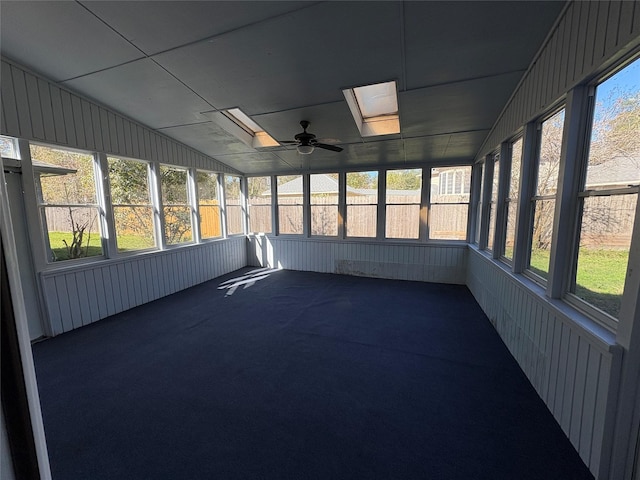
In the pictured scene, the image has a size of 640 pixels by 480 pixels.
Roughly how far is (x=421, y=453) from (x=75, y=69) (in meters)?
4.76

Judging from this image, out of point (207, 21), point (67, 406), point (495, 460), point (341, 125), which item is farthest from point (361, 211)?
point (67, 406)

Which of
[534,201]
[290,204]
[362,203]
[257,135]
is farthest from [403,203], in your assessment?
[257,135]

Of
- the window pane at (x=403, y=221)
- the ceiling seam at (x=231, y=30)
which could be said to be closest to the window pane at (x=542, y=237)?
the ceiling seam at (x=231, y=30)

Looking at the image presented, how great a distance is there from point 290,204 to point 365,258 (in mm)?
2241

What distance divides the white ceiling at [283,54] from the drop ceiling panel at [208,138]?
0.32m

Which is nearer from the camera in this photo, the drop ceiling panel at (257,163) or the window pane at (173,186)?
the window pane at (173,186)

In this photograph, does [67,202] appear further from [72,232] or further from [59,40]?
[59,40]

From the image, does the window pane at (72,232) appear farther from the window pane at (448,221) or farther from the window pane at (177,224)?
the window pane at (448,221)

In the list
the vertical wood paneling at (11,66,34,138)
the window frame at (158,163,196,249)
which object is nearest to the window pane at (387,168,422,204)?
the window frame at (158,163,196,249)

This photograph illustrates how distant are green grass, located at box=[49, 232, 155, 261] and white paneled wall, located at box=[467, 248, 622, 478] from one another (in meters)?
5.25

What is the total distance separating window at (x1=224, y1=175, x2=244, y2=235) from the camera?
6461 mm

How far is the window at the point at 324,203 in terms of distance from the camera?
6.24 meters

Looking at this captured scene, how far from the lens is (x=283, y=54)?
2.59 metres

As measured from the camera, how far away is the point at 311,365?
2.72m
